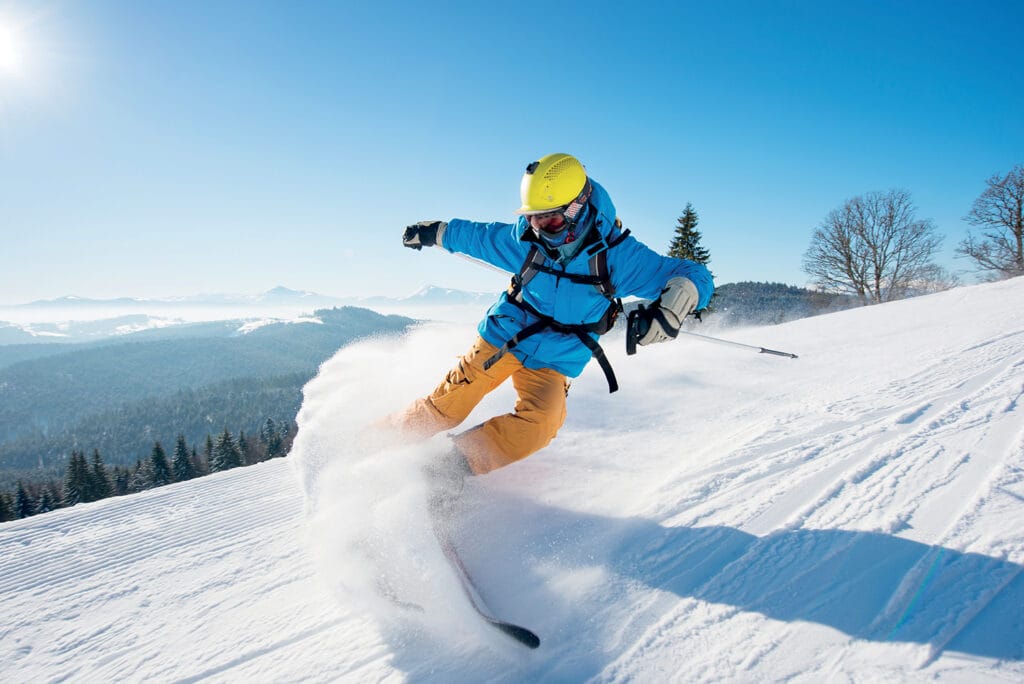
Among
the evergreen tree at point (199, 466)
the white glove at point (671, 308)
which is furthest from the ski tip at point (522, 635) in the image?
the evergreen tree at point (199, 466)

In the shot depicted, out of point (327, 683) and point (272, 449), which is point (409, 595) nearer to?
point (327, 683)

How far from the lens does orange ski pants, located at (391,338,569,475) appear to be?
332cm

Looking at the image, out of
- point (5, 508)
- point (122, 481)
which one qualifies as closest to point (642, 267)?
point (5, 508)

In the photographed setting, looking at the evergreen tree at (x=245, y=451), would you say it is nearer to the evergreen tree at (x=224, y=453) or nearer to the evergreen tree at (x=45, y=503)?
the evergreen tree at (x=224, y=453)

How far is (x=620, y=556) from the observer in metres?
2.45

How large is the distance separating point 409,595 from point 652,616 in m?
1.28

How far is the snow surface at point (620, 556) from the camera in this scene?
1.76m

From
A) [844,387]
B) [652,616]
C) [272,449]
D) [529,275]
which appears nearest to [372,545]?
[652,616]

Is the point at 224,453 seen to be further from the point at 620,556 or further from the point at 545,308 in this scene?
the point at 620,556

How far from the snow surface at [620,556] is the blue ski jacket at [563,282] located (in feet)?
3.25

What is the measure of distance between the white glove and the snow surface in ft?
3.47

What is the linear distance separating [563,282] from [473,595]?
6.77 feet

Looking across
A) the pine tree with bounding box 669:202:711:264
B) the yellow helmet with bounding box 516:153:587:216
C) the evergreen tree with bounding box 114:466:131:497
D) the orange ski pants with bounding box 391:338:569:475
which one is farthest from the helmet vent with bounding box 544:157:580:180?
the evergreen tree with bounding box 114:466:131:497

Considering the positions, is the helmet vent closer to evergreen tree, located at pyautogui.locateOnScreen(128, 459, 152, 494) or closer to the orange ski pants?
the orange ski pants
